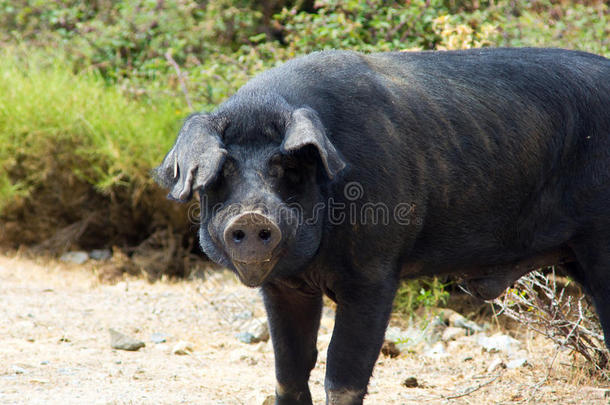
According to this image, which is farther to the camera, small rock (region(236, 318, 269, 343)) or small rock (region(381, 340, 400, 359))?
small rock (region(236, 318, 269, 343))

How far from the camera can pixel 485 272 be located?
3977mm

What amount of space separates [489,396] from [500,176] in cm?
157

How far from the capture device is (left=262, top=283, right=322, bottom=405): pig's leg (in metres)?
3.87

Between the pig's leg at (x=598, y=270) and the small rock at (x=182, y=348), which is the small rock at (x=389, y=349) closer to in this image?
the small rock at (x=182, y=348)

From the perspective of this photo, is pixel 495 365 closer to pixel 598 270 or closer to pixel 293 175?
pixel 598 270

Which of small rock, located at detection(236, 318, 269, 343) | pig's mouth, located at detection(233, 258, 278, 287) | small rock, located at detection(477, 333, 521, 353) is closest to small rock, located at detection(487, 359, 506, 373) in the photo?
small rock, located at detection(477, 333, 521, 353)

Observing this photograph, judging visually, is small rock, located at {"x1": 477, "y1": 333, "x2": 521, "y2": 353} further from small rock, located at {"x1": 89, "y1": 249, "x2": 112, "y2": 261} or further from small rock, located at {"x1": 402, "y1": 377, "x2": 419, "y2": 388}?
small rock, located at {"x1": 89, "y1": 249, "x2": 112, "y2": 261}

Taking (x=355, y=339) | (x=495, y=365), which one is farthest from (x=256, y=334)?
(x=355, y=339)

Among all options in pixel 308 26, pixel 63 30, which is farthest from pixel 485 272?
pixel 63 30

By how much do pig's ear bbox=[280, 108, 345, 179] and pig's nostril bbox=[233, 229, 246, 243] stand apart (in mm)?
375

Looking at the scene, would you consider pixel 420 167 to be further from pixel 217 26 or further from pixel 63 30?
pixel 63 30

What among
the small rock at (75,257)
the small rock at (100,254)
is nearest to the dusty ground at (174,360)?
the small rock at (75,257)

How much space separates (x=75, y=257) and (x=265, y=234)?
213 inches

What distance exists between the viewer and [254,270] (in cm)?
310
